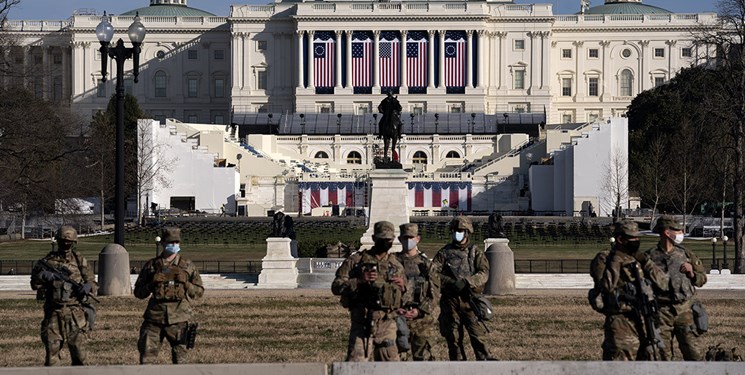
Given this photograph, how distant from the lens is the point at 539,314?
33.8 metres

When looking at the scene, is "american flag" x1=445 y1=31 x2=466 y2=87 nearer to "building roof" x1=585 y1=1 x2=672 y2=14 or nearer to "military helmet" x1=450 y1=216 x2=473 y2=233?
"building roof" x1=585 y1=1 x2=672 y2=14

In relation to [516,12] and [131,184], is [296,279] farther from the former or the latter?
[516,12]

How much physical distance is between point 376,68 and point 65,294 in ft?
453

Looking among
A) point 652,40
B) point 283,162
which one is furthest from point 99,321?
point 652,40

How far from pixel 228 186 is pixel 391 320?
3750 inches

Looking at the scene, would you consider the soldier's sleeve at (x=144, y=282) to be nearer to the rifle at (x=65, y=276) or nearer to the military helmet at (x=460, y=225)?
the rifle at (x=65, y=276)

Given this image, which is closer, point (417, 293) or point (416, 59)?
point (417, 293)

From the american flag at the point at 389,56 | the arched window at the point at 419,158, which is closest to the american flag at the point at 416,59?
the american flag at the point at 389,56

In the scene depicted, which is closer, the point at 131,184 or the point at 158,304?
the point at 158,304

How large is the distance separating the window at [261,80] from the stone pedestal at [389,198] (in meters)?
109

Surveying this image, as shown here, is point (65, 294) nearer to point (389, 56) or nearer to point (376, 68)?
point (376, 68)

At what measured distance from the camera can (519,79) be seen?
163 m

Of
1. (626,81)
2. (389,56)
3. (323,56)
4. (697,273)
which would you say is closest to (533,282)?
(697,273)

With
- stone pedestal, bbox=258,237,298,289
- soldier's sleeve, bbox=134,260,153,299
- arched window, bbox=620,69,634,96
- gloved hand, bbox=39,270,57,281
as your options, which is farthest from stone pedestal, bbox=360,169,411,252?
arched window, bbox=620,69,634,96
